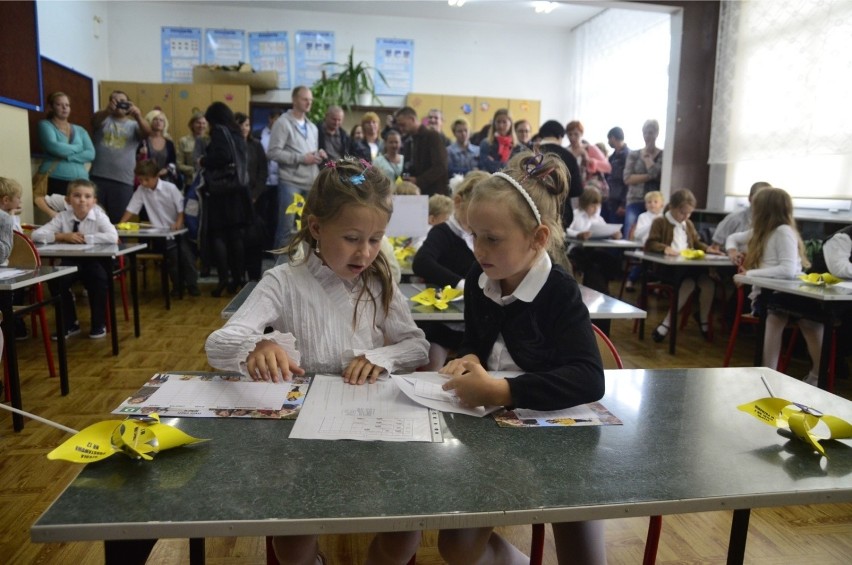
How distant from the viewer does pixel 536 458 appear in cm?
79

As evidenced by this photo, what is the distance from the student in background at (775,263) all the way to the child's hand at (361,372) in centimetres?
240

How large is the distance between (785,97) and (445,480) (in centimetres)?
513

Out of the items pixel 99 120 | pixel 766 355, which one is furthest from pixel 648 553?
pixel 99 120

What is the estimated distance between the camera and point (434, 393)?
1010mm

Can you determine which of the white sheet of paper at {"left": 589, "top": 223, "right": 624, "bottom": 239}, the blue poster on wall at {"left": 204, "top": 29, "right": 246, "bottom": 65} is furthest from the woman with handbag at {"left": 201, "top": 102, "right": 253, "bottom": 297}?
the blue poster on wall at {"left": 204, "top": 29, "right": 246, "bottom": 65}

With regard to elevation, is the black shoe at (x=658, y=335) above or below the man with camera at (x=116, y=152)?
below

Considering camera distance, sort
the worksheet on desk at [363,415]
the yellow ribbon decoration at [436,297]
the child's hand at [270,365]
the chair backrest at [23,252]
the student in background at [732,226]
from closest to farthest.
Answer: the worksheet on desk at [363,415], the child's hand at [270,365], the yellow ribbon decoration at [436,297], the chair backrest at [23,252], the student in background at [732,226]

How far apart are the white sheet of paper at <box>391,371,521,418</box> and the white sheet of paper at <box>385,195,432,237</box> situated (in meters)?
2.01

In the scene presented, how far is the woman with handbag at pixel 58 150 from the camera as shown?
4758 mm

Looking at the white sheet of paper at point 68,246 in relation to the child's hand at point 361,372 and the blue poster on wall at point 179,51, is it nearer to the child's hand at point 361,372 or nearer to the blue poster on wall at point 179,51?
the child's hand at point 361,372

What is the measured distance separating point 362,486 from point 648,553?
30.0 inches

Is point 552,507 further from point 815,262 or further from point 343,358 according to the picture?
point 815,262

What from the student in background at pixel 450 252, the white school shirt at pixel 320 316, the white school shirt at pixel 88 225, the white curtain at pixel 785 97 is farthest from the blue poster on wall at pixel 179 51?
the white school shirt at pixel 320 316

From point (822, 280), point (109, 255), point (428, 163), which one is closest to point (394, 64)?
point (428, 163)
